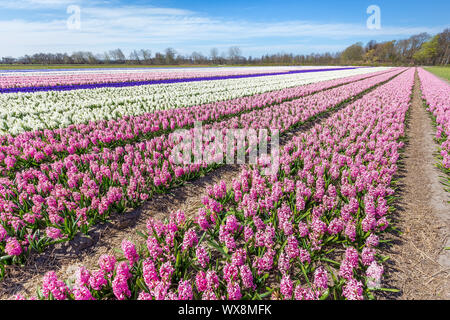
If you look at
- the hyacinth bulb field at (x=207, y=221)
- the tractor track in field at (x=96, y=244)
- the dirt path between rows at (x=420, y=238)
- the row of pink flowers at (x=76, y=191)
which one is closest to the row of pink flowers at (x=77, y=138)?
the hyacinth bulb field at (x=207, y=221)

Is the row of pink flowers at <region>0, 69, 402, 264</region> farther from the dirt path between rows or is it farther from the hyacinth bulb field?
the dirt path between rows

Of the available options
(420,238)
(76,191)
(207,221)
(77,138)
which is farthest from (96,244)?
(420,238)

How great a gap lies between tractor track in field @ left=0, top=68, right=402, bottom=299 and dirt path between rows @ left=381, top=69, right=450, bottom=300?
4.03 meters

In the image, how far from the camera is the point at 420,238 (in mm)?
4234

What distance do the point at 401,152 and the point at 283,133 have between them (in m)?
4.65

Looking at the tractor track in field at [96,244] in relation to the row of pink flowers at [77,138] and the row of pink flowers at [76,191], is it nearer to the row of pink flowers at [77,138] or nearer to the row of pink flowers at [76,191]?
the row of pink flowers at [76,191]

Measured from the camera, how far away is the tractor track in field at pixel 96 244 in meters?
3.43

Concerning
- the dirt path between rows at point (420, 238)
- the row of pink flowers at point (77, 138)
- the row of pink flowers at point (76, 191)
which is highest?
the row of pink flowers at point (77, 138)

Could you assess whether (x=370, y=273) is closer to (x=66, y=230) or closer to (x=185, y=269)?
(x=185, y=269)

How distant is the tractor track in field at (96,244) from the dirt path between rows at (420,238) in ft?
13.2

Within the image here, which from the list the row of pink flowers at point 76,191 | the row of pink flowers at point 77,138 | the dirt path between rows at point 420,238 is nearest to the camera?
the dirt path between rows at point 420,238

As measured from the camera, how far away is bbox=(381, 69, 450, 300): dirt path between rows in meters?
3.31

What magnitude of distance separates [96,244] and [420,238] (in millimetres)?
6356
